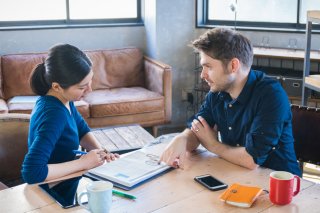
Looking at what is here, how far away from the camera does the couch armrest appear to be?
4.51 meters

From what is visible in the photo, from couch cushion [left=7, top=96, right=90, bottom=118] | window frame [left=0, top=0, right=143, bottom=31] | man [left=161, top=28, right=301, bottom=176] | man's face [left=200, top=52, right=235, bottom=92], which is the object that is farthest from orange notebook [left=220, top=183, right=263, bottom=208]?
window frame [left=0, top=0, right=143, bottom=31]

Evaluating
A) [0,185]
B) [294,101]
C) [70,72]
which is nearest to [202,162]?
[70,72]

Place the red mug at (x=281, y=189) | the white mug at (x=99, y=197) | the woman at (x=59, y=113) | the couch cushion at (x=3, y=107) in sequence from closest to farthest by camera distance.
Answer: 1. the white mug at (x=99, y=197)
2. the red mug at (x=281, y=189)
3. the woman at (x=59, y=113)
4. the couch cushion at (x=3, y=107)

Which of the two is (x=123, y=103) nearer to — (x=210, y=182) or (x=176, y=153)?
(x=176, y=153)

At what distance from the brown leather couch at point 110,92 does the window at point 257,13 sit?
84 cm

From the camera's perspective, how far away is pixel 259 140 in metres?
1.88

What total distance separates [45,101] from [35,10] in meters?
3.20

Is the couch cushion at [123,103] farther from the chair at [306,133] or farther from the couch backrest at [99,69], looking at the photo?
the chair at [306,133]

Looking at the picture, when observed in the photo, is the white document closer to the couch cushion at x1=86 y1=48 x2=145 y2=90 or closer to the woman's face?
the woman's face

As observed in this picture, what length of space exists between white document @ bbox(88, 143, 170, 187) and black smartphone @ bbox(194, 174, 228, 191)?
15 centimetres

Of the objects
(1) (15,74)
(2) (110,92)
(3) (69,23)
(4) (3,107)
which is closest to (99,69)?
(2) (110,92)

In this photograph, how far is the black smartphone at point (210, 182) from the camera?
5.47ft

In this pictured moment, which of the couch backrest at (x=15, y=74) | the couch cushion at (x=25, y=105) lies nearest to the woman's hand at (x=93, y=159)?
the couch cushion at (x=25, y=105)

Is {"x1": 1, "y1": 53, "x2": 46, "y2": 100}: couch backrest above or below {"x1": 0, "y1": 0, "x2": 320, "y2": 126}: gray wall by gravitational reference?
below
